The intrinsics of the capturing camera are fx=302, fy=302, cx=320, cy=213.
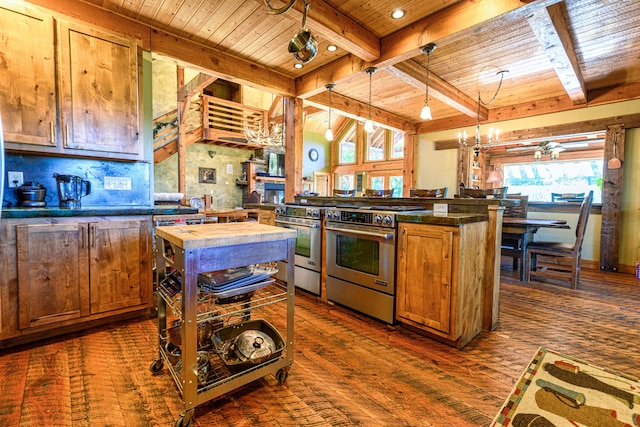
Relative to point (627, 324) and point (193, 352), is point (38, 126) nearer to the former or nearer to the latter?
point (193, 352)

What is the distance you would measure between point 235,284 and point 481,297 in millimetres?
1898

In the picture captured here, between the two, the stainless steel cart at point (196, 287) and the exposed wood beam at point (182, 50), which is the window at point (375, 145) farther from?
the stainless steel cart at point (196, 287)

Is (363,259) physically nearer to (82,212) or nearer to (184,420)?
(184,420)

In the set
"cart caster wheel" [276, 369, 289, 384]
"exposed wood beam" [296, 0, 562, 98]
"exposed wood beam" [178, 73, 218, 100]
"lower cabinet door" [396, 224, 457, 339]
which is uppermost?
"exposed wood beam" [178, 73, 218, 100]

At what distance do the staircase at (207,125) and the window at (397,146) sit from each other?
428 cm

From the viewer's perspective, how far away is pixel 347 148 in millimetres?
11992

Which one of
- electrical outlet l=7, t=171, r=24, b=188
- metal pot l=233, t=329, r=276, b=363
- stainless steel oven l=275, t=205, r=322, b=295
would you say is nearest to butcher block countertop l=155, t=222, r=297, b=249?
metal pot l=233, t=329, r=276, b=363

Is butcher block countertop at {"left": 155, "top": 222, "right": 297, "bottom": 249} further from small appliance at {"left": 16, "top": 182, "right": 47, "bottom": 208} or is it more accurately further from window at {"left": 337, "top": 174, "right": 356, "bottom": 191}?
window at {"left": 337, "top": 174, "right": 356, "bottom": 191}

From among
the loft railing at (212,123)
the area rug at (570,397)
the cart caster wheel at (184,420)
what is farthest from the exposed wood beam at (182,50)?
the loft railing at (212,123)

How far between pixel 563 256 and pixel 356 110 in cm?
375

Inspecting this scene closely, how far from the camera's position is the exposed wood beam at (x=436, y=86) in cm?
367

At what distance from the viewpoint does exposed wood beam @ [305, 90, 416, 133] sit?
15.8 ft

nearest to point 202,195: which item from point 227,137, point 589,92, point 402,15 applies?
point 227,137

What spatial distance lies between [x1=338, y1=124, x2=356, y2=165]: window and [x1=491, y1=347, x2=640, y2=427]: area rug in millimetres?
10308
